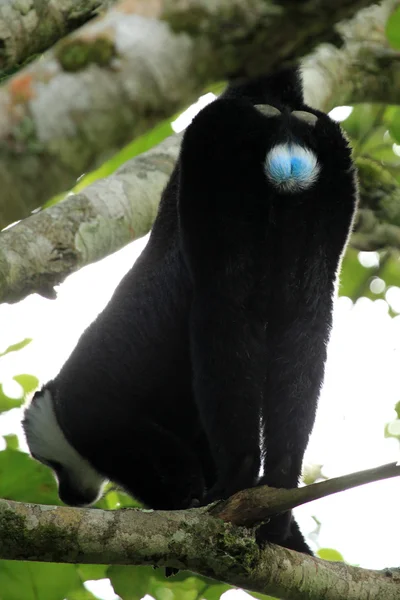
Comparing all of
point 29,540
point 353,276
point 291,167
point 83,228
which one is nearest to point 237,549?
point 29,540

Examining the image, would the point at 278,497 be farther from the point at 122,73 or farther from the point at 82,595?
the point at 122,73

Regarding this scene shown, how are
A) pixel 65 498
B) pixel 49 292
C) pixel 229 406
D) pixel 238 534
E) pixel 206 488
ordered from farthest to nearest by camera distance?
pixel 65 498 → pixel 206 488 → pixel 49 292 → pixel 229 406 → pixel 238 534

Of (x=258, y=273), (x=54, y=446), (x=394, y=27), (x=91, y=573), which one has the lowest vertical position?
(x=91, y=573)

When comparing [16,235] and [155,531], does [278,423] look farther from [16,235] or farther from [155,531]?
[16,235]

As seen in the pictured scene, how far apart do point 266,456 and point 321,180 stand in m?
1.14

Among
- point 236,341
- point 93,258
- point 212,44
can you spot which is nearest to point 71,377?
point 93,258

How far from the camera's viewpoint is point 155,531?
268 cm

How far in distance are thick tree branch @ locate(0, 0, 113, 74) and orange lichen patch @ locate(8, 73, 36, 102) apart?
0.11 ft

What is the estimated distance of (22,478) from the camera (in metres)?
3.81

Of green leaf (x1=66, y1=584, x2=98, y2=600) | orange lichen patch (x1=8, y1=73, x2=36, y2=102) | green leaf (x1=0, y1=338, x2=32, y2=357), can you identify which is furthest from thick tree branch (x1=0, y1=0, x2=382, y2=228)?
green leaf (x1=0, y1=338, x2=32, y2=357)

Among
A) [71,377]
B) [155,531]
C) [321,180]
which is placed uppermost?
[321,180]

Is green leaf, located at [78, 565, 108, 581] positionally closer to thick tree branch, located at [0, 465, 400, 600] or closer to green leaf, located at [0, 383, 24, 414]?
green leaf, located at [0, 383, 24, 414]

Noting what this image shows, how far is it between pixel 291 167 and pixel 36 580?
197 cm

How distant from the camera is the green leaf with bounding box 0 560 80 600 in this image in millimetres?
3447
